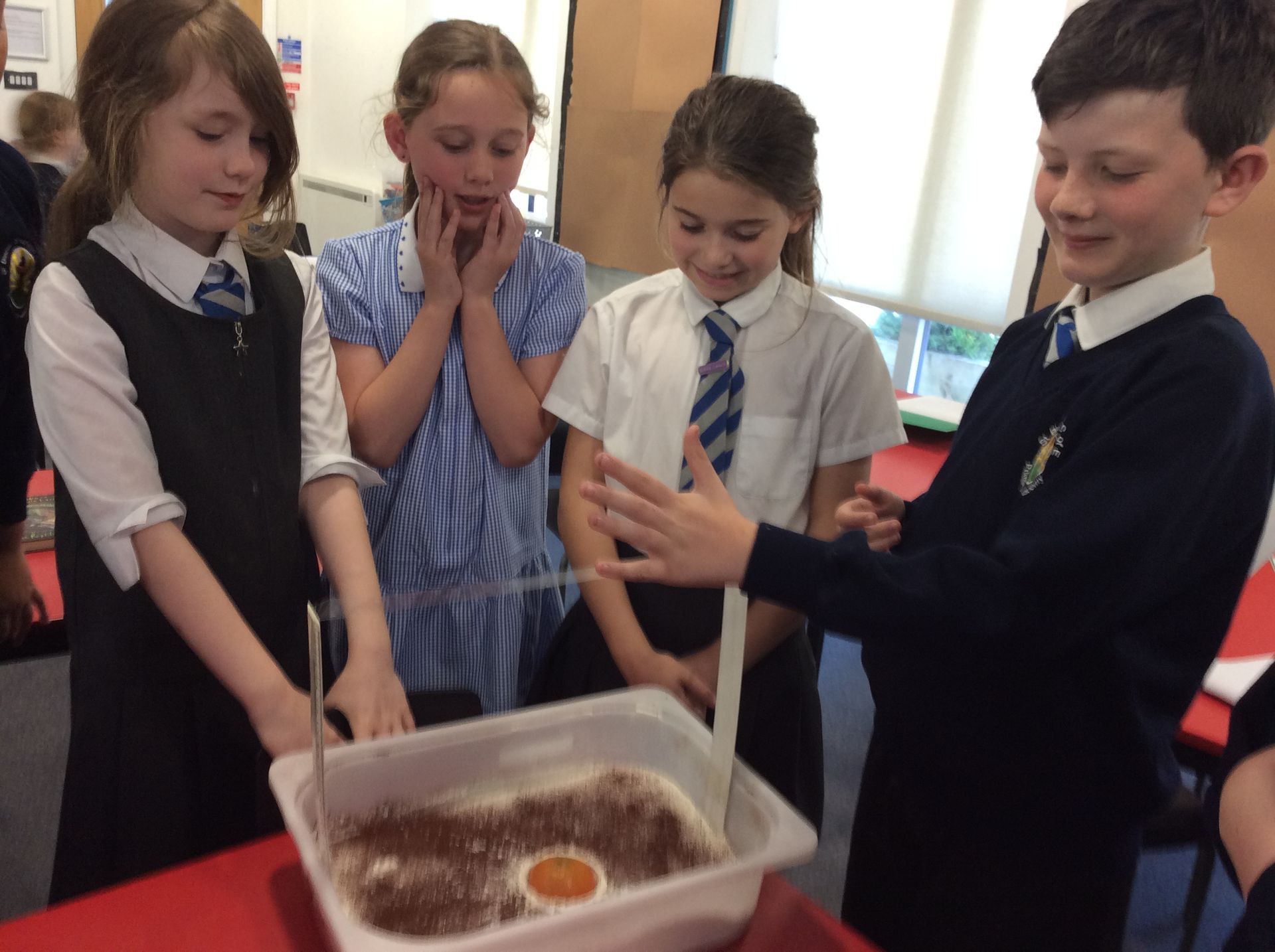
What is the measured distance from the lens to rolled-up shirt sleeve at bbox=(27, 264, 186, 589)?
1062mm

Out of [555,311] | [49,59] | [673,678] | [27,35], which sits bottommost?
[673,678]

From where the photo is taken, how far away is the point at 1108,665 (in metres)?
0.93

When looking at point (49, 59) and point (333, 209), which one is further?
point (333, 209)

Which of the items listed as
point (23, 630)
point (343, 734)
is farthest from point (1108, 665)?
point (23, 630)

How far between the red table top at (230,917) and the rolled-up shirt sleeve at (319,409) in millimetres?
515

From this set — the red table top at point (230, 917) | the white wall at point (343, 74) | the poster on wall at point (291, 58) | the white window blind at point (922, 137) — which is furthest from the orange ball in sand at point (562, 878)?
the poster on wall at point (291, 58)

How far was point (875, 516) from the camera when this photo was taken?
120 centimetres

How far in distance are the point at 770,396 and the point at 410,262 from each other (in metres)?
0.57

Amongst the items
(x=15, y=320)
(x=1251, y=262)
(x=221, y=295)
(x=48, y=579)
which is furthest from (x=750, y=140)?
(x=1251, y=262)

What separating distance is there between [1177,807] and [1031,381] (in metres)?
0.88

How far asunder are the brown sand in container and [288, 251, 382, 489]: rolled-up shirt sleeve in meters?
0.53

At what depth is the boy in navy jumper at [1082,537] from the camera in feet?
2.75

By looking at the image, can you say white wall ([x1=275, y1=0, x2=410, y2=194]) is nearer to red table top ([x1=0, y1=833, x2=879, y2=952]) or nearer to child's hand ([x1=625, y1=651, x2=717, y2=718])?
child's hand ([x1=625, y1=651, x2=717, y2=718])

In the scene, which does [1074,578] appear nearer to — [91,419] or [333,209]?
[91,419]
